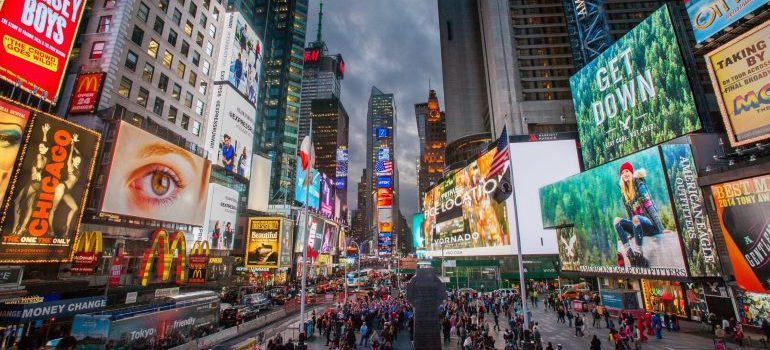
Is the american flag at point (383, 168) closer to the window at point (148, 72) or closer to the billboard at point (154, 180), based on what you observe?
the billboard at point (154, 180)

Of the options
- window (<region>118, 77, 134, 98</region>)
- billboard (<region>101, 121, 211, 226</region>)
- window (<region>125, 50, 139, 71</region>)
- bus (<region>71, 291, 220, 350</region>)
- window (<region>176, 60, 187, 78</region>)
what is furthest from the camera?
window (<region>176, 60, 187, 78</region>)

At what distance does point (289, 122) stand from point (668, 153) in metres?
96.2

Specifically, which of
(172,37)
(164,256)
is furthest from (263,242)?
(172,37)

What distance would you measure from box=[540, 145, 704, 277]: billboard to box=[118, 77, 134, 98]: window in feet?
152

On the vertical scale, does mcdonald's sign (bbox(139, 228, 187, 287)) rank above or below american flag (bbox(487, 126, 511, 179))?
below

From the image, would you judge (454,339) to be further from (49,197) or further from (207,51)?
(207,51)

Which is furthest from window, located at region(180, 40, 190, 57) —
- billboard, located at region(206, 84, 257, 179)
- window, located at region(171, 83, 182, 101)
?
billboard, located at region(206, 84, 257, 179)

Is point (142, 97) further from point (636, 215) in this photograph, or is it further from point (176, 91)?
point (636, 215)

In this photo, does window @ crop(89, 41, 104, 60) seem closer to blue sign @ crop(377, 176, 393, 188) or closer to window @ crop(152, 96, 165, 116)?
window @ crop(152, 96, 165, 116)

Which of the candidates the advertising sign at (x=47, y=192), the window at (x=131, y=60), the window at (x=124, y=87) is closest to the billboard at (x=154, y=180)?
the advertising sign at (x=47, y=192)

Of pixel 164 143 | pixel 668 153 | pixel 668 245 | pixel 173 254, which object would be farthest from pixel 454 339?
pixel 164 143

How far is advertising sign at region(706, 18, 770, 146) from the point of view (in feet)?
67.8

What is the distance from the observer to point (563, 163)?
61125 mm

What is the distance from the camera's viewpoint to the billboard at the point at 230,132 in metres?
49.4
